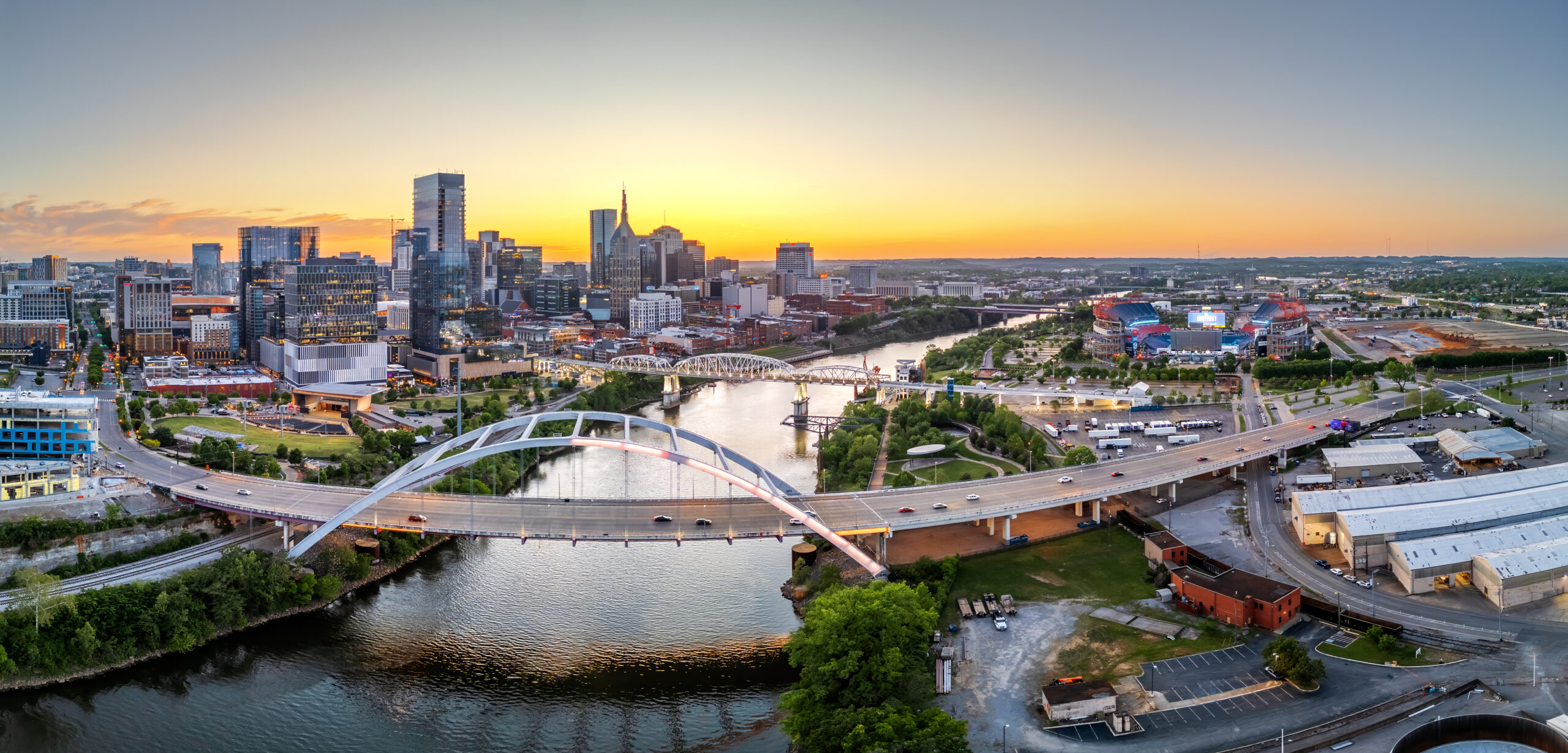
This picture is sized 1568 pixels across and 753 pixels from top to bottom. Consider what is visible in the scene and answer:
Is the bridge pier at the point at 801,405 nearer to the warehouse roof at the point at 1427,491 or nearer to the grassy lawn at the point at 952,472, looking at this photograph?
the grassy lawn at the point at 952,472

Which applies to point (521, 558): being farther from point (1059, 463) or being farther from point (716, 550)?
point (1059, 463)

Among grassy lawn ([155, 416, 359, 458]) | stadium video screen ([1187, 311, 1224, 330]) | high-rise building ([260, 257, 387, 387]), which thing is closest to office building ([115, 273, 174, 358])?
high-rise building ([260, 257, 387, 387])

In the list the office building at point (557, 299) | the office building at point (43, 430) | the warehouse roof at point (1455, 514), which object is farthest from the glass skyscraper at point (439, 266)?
the warehouse roof at point (1455, 514)

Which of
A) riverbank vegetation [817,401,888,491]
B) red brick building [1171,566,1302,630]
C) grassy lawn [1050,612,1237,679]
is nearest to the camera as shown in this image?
grassy lawn [1050,612,1237,679]

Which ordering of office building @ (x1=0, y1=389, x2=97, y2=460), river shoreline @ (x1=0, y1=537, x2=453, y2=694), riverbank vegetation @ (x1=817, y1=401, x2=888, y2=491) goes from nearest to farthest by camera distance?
1. river shoreline @ (x1=0, y1=537, x2=453, y2=694)
2. office building @ (x1=0, y1=389, x2=97, y2=460)
3. riverbank vegetation @ (x1=817, y1=401, x2=888, y2=491)

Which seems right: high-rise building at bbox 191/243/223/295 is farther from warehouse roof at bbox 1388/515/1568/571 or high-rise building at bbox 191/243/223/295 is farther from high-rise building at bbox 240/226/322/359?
warehouse roof at bbox 1388/515/1568/571

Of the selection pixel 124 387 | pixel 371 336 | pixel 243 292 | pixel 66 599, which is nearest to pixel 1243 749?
pixel 66 599

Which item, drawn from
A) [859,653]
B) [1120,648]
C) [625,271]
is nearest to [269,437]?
[859,653]
